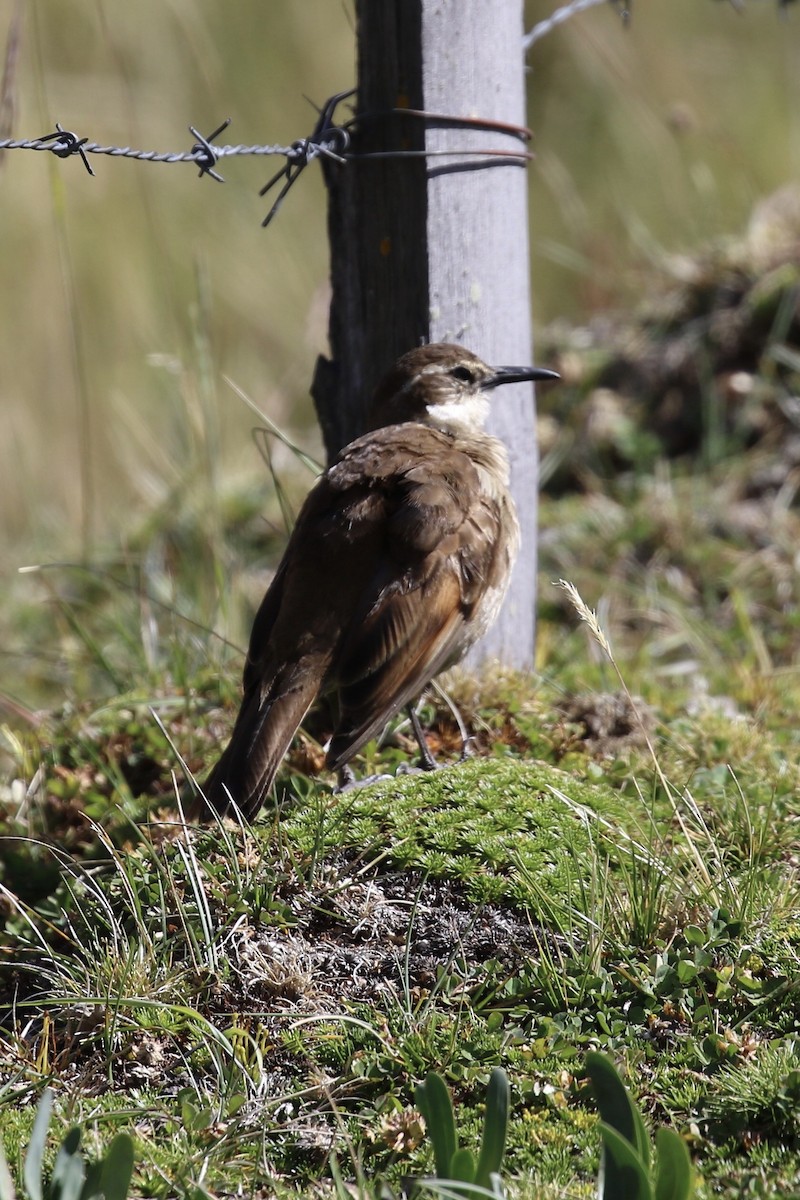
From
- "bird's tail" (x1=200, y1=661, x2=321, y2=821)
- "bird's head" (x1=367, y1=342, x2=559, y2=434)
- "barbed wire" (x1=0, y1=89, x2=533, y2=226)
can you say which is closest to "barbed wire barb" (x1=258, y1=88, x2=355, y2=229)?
"barbed wire" (x1=0, y1=89, x2=533, y2=226)

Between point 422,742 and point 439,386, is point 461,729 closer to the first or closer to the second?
point 422,742

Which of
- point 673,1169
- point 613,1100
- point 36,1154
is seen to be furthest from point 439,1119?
point 36,1154

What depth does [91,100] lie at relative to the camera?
393 inches

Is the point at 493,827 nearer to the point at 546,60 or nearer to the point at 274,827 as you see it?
the point at 274,827

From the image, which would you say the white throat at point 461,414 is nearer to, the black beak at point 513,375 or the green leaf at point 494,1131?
the black beak at point 513,375

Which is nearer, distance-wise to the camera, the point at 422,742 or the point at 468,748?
the point at 422,742

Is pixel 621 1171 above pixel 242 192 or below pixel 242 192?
below

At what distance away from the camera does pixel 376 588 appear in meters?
4.13

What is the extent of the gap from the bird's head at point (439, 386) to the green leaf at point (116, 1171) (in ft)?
9.02

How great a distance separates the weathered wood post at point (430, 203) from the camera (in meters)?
4.51

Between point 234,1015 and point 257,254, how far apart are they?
26.7 ft

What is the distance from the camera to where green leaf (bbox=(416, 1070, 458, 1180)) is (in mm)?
2615

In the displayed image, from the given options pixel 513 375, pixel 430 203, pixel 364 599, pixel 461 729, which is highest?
pixel 430 203

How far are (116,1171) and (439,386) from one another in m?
2.84
